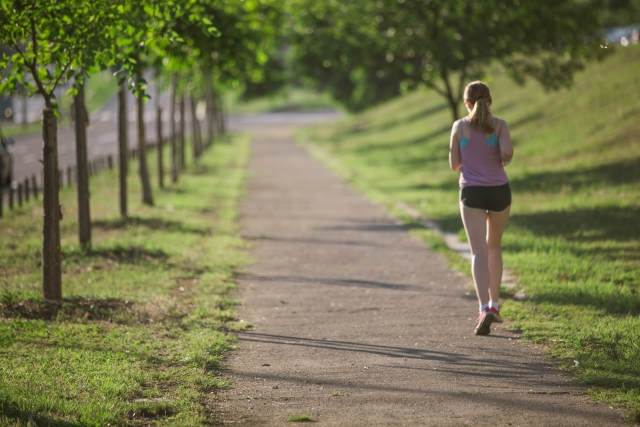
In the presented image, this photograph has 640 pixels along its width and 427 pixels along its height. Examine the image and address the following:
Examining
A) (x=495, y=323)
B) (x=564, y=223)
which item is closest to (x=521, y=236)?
(x=564, y=223)

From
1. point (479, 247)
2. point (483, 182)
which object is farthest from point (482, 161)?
point (479, 247)

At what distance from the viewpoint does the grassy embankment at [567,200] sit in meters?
6.20

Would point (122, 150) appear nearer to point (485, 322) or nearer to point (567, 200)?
point (567, 200)

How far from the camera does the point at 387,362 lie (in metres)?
5.76

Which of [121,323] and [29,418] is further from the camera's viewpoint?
[121,323]

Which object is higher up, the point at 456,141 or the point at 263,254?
the point at 456,141

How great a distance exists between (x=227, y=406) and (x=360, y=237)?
7370 mm

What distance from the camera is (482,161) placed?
659 cm

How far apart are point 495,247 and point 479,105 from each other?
1.18m

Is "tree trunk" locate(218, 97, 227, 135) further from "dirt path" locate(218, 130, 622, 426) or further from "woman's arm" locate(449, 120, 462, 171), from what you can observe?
"woman's arm" locate(449, 120, 462, 171)

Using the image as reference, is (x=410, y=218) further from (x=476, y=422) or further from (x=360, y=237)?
(x=476, y=422)

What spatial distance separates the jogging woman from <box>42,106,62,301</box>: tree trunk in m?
3.57

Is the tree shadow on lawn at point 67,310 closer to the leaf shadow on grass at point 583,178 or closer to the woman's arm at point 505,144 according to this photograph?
the woman's arm at point 505,144

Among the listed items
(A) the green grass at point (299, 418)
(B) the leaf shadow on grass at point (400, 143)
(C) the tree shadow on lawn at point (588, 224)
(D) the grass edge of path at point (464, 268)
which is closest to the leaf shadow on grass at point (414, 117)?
(B) the leaf shadow on grass at point (400, 143)
